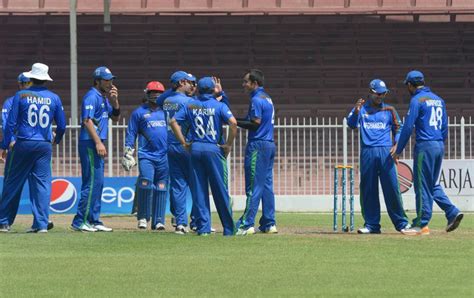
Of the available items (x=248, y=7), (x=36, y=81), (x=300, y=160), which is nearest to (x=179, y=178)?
(x=36, y=81)

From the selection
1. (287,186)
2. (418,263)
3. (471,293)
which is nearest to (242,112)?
(287,186)

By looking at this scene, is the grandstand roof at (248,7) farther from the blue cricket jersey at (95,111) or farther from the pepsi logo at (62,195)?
the blue cricket jersey at (95,111)

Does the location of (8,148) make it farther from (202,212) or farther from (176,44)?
(176,44)

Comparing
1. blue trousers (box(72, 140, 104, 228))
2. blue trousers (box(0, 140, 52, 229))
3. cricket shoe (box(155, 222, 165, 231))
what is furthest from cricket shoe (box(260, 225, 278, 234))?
blue trousers (box(0, 140, 52, 229))

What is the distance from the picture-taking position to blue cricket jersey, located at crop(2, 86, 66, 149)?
51.2ft

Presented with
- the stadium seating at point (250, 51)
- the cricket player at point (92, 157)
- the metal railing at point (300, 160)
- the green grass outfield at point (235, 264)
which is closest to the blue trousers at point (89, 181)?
the cricket player at point (92, 157)

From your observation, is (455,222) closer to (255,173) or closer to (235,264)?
(255,173)

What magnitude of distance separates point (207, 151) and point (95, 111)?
1859 millimetres

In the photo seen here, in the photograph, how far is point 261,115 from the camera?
51.3 ft

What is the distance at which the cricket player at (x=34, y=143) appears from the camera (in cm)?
1561

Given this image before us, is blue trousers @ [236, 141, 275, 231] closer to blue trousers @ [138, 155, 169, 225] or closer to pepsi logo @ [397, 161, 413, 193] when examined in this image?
blue trousers @ [138, 155, 169, 225]

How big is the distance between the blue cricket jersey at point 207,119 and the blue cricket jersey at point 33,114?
1714 mm

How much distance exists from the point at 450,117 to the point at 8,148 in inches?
756

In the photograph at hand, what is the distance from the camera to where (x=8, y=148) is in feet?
52.4
